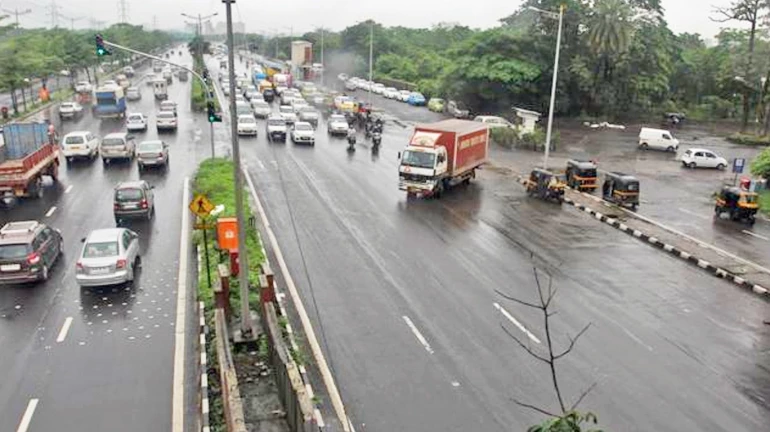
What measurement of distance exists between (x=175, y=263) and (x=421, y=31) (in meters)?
151

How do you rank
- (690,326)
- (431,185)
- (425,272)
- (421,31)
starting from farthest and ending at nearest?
(421,31) < (431,185) < (425,272) < (690,326)

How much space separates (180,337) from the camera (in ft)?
51.9

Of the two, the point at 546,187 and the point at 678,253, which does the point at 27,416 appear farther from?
the point at 546,187

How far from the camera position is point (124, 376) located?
45.9 ft

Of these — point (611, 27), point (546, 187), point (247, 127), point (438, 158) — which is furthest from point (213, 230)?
point (611, 27)

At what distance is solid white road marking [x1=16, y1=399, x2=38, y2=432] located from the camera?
478 inches

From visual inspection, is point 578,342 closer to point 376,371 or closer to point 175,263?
point 376,371

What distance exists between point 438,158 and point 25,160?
17858 mm

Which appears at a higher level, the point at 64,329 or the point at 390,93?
the point at 390,93

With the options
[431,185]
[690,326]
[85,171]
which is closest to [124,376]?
[690,326]

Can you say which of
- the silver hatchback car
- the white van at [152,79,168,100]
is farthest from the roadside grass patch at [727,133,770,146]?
the white van at [152,79,168,100]

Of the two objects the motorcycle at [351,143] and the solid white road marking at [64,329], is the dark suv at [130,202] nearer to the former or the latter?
the solid white road marking at [64,329]

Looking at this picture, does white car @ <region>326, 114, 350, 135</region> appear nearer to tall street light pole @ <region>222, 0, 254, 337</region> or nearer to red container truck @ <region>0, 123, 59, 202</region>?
red container truck @ <region>0, 123, 59, 202</region>

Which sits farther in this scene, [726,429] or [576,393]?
[576,393]
